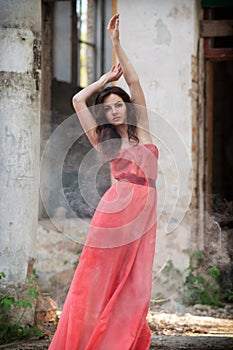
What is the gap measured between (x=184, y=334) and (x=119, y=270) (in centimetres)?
179

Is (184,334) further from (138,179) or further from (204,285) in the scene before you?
(138,179)

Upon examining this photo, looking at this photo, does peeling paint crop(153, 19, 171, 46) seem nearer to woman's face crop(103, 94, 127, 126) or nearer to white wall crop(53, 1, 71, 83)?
woman's face crop(103, 94, 127, 126)

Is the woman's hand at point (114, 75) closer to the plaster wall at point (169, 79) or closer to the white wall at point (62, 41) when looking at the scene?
the plaster wall at point (169, 79)

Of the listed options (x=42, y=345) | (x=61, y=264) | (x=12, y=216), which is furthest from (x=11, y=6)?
(x=61, y=264)

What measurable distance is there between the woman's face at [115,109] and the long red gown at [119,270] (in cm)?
18

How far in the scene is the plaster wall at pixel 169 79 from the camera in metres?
7.78

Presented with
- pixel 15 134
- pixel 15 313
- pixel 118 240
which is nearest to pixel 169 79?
pixel 15 134

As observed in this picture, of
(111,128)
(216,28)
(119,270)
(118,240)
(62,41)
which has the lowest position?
(119,270)

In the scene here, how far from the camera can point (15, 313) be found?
5996 millimetres

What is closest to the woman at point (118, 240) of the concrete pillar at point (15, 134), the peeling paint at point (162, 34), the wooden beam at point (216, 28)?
the concrete pillar at point (15, 134)

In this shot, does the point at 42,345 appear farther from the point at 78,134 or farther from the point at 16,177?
the point at 78,134

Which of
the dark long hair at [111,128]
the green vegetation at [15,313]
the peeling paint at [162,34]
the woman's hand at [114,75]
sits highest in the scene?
the peeling paint at [162,34]

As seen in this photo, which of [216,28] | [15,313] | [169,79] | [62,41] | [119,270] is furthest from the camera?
[62,41]

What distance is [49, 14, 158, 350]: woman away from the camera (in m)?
4.79
